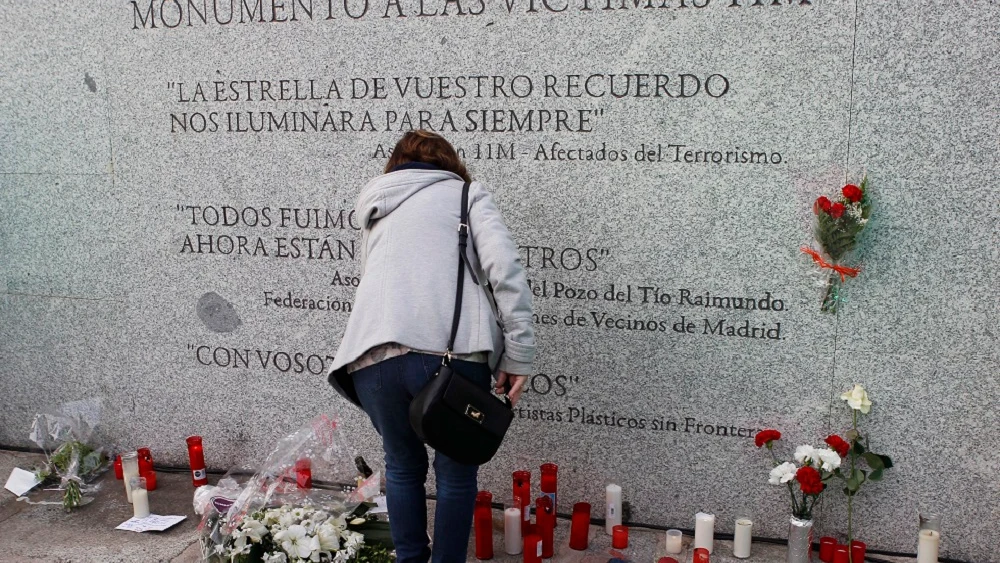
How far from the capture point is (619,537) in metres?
3.36

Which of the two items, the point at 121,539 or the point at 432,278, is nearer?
the point at 432,278

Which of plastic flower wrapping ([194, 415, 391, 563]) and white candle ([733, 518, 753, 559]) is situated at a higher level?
plastic flower wrapping ([194, 415, 391, 563])

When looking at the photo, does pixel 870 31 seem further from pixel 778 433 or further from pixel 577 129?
pixel 778 433

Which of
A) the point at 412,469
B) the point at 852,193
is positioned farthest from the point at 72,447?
the point at 852,193

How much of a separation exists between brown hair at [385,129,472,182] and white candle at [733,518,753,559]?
1719 millimetres

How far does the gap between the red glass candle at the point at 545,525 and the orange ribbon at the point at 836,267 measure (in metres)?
1.39

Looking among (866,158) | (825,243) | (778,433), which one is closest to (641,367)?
(778,433)

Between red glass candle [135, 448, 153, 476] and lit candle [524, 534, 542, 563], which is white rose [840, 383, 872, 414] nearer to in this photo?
lit candle [524, 534, 542, 563]

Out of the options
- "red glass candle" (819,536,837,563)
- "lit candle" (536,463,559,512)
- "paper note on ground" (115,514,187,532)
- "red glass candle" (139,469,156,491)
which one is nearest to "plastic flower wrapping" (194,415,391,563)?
"paper note on ground" (115,514,187,532)

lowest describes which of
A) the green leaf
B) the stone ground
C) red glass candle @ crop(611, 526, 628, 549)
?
the stone ground

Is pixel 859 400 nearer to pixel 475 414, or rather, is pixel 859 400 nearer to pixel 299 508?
pixel 475 414

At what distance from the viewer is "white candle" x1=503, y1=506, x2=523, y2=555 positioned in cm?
333

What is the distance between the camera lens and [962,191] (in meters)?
3.08

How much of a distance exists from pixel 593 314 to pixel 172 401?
2173 mm
